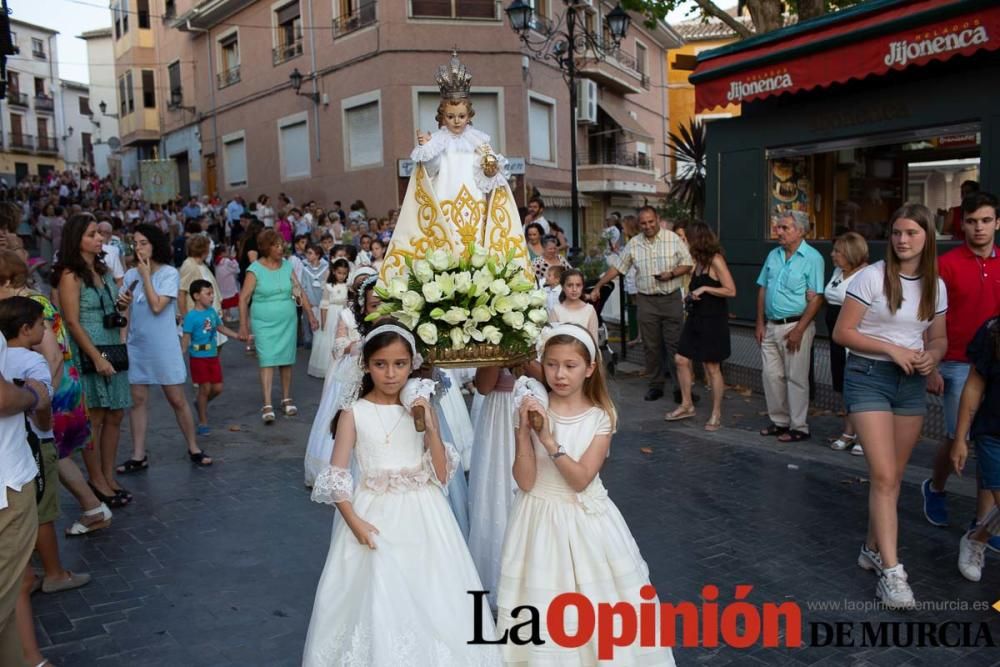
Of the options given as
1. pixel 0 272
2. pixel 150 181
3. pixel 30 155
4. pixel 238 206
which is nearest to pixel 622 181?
pixel 238 206

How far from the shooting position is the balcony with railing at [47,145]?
6076 cm

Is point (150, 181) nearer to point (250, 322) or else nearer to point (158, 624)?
point (250, 322)

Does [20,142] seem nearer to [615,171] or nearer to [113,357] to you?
[615,171]

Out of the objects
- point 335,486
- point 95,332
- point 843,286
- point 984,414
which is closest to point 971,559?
point 984,414

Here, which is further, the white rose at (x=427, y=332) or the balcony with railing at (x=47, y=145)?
the balcony with railing at (x=47, y=145)

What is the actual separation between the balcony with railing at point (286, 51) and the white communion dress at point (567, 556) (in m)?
24.1

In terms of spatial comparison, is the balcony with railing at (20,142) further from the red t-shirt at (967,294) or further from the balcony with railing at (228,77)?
the red t-shirt at (967,294)

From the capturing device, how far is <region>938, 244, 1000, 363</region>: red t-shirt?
16.9 feet

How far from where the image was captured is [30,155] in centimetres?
5959

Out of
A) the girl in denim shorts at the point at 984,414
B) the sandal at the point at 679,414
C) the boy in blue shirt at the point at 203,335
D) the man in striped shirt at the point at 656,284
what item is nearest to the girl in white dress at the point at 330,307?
the boy in blue shirt at the point at 203,335

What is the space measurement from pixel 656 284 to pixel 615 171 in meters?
20.9

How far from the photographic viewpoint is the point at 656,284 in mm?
9438

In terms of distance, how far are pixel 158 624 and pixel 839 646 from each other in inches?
136

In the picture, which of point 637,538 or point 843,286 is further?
point 843,286
